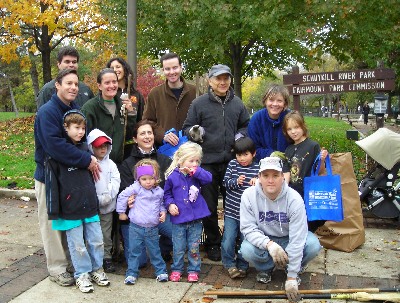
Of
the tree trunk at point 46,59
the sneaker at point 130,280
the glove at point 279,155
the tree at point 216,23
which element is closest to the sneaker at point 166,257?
the sneaker at point 130,280

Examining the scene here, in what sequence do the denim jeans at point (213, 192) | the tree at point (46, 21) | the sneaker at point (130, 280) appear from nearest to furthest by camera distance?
1. the sneaker at point (130, 280)
2. the denim jeans at point (213, 192)
3. the tree at point (46, 21)

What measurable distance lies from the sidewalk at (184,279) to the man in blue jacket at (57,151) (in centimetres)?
22

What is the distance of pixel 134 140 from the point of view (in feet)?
16.6

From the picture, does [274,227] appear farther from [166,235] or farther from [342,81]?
[342,81]

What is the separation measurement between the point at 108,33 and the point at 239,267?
40.5ft

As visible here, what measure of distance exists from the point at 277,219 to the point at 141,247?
1.36m

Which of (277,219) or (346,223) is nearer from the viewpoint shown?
(277,219)

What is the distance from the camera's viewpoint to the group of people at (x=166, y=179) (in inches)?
174

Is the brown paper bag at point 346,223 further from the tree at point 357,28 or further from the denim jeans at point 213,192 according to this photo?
the tree at point 357,28

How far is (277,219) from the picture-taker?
446 cm

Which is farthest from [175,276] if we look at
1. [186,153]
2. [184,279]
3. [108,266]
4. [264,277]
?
[186,153]

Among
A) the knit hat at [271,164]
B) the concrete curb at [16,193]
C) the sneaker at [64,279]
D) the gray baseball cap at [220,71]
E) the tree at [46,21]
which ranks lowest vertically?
the sneaker at [64,279]

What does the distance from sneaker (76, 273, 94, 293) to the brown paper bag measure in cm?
275

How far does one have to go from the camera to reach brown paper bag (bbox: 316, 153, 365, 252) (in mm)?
5543
